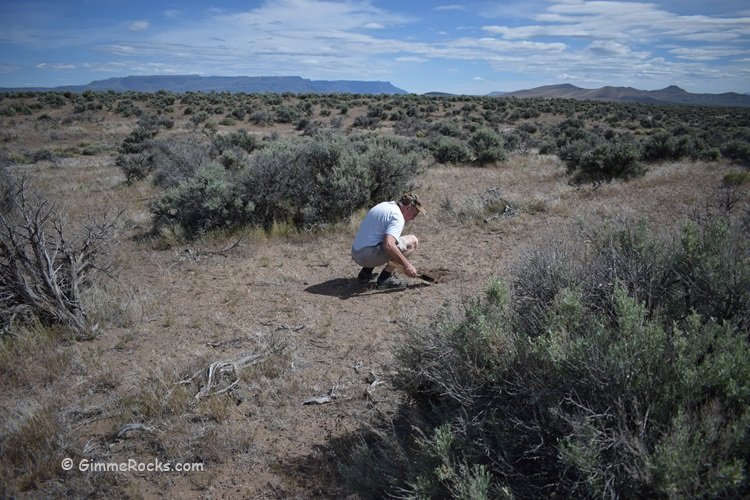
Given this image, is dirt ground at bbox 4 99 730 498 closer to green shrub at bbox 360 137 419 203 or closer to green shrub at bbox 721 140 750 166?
green shrub at bbox 360 137 419 203

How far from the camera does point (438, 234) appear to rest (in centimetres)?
775

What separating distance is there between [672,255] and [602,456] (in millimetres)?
1528

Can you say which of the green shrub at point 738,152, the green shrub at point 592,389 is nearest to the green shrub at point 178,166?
the green shrub at point 592,389

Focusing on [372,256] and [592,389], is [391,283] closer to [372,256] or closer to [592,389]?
[372,256]

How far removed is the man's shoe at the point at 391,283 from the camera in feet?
18.3

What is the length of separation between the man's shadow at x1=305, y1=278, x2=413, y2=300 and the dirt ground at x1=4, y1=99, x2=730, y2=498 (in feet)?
0.09

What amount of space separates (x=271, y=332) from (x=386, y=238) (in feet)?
5.63

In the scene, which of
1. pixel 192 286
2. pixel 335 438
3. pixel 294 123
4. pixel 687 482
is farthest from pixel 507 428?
pixel 294 123

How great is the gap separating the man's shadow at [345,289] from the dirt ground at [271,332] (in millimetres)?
Result: 27

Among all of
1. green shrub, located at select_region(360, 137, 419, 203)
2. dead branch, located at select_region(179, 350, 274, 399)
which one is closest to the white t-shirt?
dead branch, located at select_region(179, 350, 274, 399)

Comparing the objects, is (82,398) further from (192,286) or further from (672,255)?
(672,255)

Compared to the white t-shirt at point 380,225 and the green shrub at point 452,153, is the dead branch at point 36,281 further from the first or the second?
the green shrub at point 452,153

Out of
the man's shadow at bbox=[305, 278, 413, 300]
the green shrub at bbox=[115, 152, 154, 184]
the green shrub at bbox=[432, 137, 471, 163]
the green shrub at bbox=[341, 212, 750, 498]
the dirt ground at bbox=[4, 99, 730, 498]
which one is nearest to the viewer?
the green shrub at bbox=[341, 212, 750, 498]

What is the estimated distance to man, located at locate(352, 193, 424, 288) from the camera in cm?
536
